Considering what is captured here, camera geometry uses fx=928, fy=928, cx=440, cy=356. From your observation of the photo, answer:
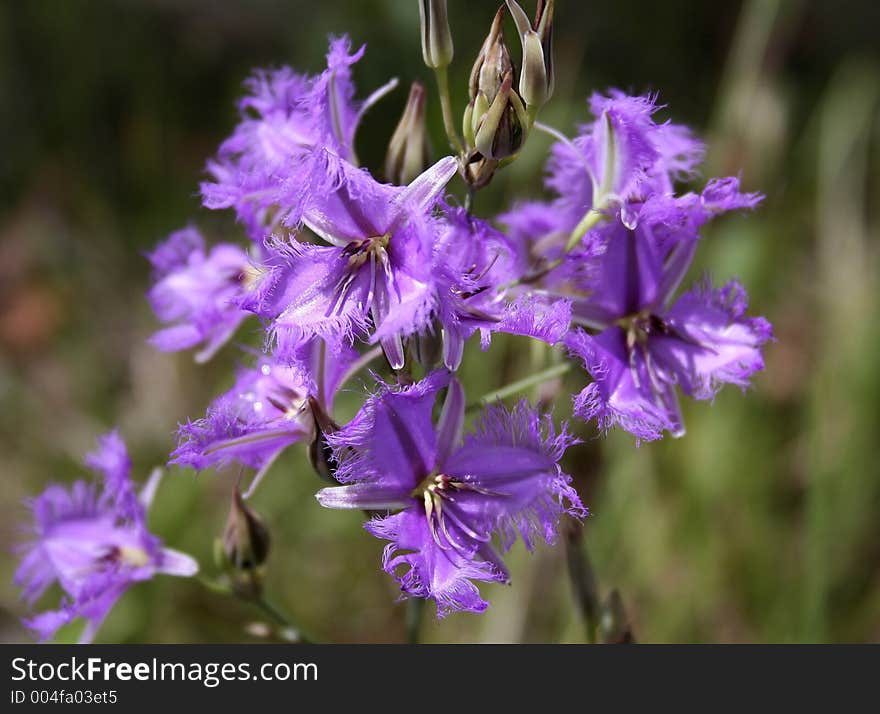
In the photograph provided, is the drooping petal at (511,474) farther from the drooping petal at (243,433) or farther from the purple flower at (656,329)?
the drooping petal at (243,433)

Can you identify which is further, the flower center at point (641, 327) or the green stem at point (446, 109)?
the flower center at point (641, 327)

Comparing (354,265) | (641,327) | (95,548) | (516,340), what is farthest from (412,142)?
(516,340)

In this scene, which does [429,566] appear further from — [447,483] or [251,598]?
[251,598]

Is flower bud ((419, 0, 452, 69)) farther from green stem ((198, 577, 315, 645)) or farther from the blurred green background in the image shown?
green stem ((198, 577, 315, 645))

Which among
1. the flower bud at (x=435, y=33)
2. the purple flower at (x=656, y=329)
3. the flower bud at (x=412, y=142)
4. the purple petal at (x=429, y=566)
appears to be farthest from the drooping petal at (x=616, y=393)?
the flower bud at (x=435, y=33)

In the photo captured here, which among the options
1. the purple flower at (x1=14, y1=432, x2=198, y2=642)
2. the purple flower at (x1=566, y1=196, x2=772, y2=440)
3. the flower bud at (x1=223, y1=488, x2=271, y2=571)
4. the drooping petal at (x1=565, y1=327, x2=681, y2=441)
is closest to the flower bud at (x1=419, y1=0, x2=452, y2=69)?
the purple flower at (x1=566, y1=196, x2=772, y2=440)

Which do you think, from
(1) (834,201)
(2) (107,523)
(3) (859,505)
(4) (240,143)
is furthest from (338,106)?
(1) (834,201)
